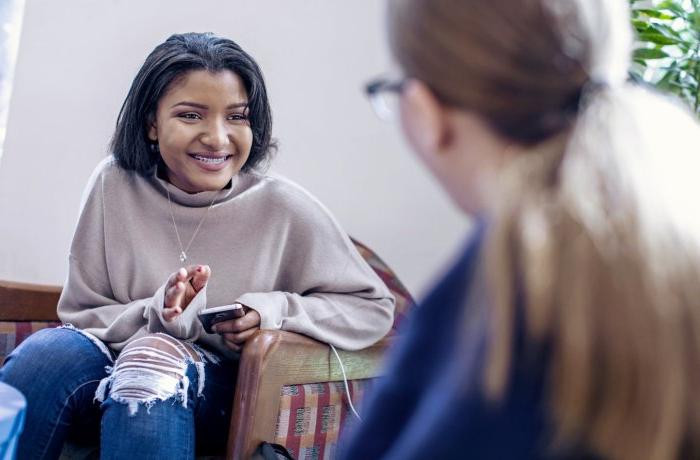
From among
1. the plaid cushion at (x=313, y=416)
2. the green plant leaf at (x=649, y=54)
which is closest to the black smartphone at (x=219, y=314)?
the plaid cushion at (x=313, y=416)

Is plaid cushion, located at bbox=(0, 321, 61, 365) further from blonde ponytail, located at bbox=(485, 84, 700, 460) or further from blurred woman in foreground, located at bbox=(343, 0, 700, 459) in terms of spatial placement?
blonde ponytail, located at bbox=(485, 84, 700, 460)

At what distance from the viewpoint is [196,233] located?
5.93ft

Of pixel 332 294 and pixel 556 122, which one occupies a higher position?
pixel 556 122

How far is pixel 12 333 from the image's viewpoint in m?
1.80

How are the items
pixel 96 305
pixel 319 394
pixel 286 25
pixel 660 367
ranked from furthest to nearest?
pixel 286 25 < pixel 96 305 < pixel 319 394 < pixel 660 367

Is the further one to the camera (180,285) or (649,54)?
(649,54)

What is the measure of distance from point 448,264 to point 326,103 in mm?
1733

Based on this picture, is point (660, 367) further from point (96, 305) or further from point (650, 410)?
point (96, 305)

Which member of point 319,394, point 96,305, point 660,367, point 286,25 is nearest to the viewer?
point 660,367

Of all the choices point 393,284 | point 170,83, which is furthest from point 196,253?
point 393,284

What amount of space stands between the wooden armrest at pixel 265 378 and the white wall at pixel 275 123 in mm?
798

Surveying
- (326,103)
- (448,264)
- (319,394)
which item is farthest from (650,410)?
(326,103)

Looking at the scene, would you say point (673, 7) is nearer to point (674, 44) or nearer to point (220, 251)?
point (674, 44)

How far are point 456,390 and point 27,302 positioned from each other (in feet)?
4.48
